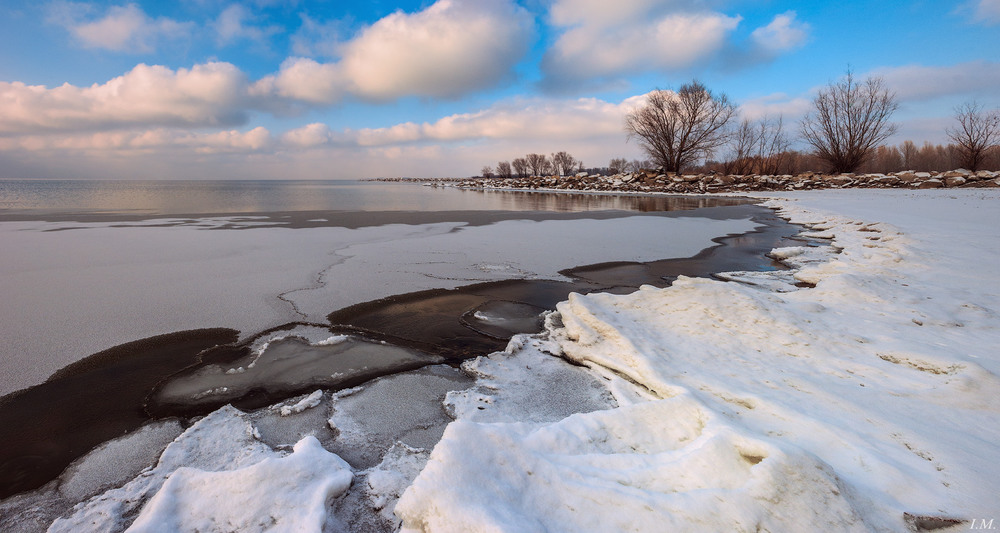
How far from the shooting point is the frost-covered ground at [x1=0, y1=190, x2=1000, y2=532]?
124 centimetres

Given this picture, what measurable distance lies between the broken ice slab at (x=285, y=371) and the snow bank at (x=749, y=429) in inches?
37.7

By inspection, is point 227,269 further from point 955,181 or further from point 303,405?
point 955,181

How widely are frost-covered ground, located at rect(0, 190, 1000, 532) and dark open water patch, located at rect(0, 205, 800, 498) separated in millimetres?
184

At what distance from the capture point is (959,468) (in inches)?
55.6

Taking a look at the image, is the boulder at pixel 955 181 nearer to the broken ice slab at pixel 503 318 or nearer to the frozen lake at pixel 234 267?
the frozen lake at pixel 234 267

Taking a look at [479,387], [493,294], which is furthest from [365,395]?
[493,294]

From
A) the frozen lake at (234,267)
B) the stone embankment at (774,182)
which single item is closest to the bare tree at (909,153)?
the stone embankment at (774,182)

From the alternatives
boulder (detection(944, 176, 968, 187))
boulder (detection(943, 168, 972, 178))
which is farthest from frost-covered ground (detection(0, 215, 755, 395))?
boulder (detection(943, 168, 972, 178))

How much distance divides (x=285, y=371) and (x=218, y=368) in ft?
1.37

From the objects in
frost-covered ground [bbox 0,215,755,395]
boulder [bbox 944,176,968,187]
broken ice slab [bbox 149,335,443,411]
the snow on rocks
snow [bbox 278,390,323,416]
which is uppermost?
boulder [bbox 944,176,968,187]

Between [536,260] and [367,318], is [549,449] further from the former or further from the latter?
[536,260]

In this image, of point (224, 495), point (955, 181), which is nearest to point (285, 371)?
point (224, 495)

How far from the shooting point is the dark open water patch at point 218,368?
5.84ft

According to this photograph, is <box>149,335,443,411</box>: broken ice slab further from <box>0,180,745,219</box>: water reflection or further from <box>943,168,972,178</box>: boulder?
<box>943,168,972,178</box>: boulder
